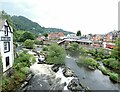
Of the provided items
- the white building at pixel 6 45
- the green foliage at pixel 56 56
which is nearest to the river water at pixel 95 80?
the green foliage at pixel 56 56

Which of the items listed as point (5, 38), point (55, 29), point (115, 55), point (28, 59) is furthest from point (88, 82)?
point (55, 29)

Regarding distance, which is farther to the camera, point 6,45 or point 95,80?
point 95,80

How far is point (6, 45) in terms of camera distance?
14711 mm

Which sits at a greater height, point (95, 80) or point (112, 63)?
point (112, 63)

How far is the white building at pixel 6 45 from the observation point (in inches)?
540

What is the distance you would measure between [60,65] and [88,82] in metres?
5.77

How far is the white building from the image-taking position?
13.7 meters

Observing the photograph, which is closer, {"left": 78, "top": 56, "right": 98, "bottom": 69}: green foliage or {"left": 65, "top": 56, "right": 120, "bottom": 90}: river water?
{"left": 65, "top": 56, "right": 120, "bottom": 90}: river water

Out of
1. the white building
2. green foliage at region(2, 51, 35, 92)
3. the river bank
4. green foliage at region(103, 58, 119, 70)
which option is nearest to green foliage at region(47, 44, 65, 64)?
the river bank

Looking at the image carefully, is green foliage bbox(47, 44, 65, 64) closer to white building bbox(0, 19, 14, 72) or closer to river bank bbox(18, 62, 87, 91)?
river bank bbox(18, 62, 87, 91)

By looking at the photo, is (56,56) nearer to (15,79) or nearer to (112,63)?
(112,63)

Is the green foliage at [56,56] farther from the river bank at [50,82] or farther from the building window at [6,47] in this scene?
the building window at [6,47]

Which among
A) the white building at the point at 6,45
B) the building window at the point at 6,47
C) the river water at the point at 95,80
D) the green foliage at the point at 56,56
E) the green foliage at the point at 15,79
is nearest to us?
the green foliage at the point at 15,79

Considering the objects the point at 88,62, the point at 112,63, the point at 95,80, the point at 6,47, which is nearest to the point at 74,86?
the point at 95,80
